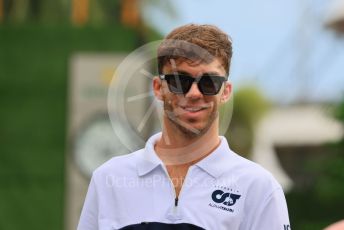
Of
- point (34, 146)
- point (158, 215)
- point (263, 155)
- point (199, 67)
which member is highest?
point (199, 67)

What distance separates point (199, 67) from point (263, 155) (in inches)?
703

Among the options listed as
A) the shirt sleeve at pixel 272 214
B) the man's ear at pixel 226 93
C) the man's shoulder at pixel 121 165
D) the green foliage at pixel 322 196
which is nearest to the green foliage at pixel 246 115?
the green foliage at pixel 322 196

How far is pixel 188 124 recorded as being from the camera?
3336 millimetres

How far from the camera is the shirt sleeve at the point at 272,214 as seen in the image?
3.32m

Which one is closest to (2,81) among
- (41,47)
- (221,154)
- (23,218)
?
(41,47)

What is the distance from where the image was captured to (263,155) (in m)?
21.1

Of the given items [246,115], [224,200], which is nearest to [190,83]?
[224,200]

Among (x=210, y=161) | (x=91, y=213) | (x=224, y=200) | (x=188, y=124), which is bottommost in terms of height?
(x=91, y=213)

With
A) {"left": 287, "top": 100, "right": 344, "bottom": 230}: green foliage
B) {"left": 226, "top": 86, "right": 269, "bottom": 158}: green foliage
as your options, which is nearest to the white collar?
{"left": 287, "top": 100, "right": 344, "bottom": 230}: green foliage

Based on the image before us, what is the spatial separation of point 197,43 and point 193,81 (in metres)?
0.12

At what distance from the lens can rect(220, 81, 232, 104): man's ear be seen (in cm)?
341

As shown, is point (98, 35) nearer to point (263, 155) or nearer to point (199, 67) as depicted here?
point (199, 67)

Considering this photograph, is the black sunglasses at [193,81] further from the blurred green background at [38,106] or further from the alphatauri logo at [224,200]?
the blurred green background at [38,106]

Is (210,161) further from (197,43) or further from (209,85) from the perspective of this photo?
(197,43)
